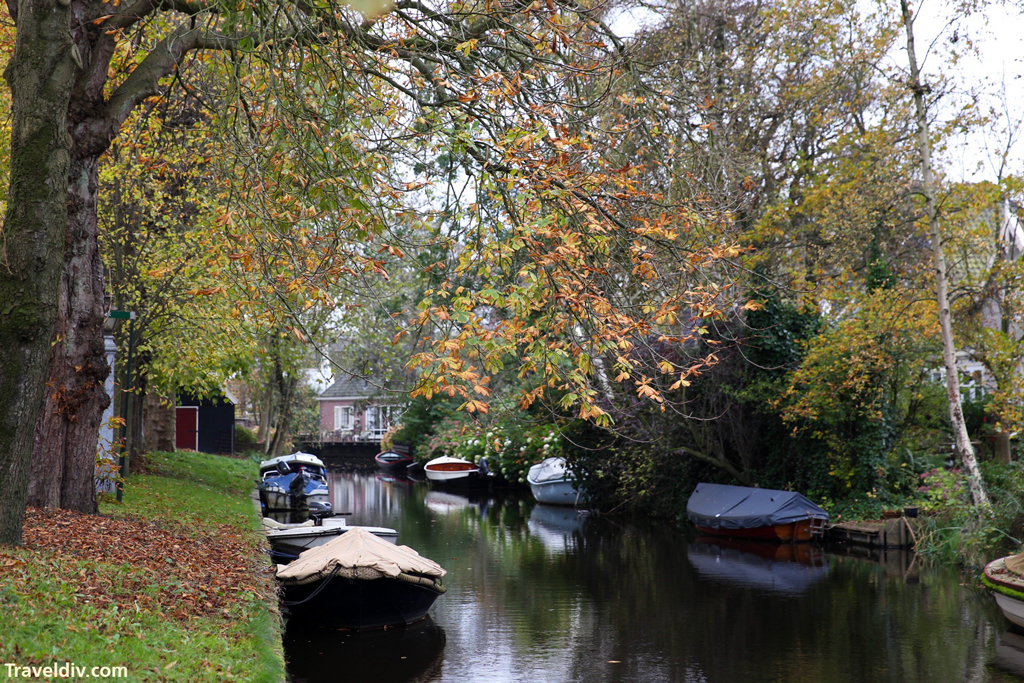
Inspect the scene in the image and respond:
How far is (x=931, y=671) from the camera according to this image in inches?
403

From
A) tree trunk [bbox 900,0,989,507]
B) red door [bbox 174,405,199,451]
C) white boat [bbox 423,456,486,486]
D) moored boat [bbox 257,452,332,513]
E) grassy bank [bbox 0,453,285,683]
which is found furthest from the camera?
red door [bbox 174,405,199,451]

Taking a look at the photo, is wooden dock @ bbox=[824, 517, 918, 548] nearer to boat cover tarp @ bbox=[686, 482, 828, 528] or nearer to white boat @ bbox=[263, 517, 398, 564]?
boat cover tarp @ bbox=[686, 482, 828, 528]

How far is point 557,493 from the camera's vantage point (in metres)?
31.4

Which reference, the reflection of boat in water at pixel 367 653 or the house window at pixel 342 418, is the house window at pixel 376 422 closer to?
the house window at pixel 342 418

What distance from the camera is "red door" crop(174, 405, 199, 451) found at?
43219 mm

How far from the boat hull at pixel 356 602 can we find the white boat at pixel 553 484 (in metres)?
17.5

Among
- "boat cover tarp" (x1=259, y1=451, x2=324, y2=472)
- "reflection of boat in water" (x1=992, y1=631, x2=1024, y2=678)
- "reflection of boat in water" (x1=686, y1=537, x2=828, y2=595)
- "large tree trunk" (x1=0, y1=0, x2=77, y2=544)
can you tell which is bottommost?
"reflection of boat in water" (x1=686, y1=537, x2=828, y2=595)

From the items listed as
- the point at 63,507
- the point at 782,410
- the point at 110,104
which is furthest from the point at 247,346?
the point at 782,410

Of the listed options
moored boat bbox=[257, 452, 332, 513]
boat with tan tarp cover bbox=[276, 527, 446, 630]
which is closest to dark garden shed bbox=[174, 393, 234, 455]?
moored boat bbox=[257, 452, 332, 513]

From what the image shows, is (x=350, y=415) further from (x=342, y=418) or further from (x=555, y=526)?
(x=555, y=526)

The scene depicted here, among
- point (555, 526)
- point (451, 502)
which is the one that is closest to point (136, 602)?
point (555, 526)

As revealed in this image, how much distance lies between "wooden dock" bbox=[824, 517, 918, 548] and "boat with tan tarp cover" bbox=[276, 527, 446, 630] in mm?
11605

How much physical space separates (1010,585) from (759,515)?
905 centimetres

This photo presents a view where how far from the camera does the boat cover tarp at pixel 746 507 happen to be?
2052 centimetres
